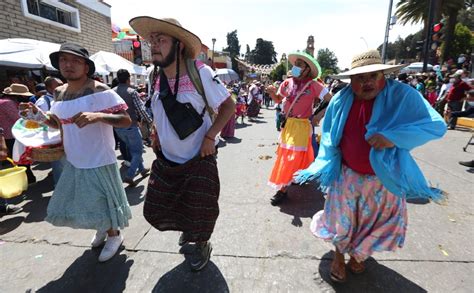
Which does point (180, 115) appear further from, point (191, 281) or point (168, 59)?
point (191, 281)

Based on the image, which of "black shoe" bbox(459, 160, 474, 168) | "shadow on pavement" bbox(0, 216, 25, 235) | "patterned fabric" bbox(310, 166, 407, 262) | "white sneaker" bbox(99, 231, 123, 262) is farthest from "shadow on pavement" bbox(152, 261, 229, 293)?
"black shoe" bbox(459, 160, 474, 168)

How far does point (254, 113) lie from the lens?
47.8ft

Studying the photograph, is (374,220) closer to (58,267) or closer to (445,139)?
(58,267)

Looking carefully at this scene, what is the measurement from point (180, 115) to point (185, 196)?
0.70 metres

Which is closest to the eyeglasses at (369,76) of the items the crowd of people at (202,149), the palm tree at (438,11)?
the crowd of people at (202,149)

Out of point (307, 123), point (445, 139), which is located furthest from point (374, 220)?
point (445, 139)

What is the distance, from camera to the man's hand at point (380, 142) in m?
2.01

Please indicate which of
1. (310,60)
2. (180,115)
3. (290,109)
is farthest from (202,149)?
(310,60)

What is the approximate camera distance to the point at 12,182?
388 cm

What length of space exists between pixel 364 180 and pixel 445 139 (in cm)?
823

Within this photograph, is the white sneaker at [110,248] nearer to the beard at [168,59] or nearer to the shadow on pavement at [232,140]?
the beard at [168,59]

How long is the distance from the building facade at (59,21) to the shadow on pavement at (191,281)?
10276 millimetres

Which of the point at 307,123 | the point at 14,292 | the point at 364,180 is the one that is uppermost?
the point at 307,123

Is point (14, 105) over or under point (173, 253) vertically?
over
